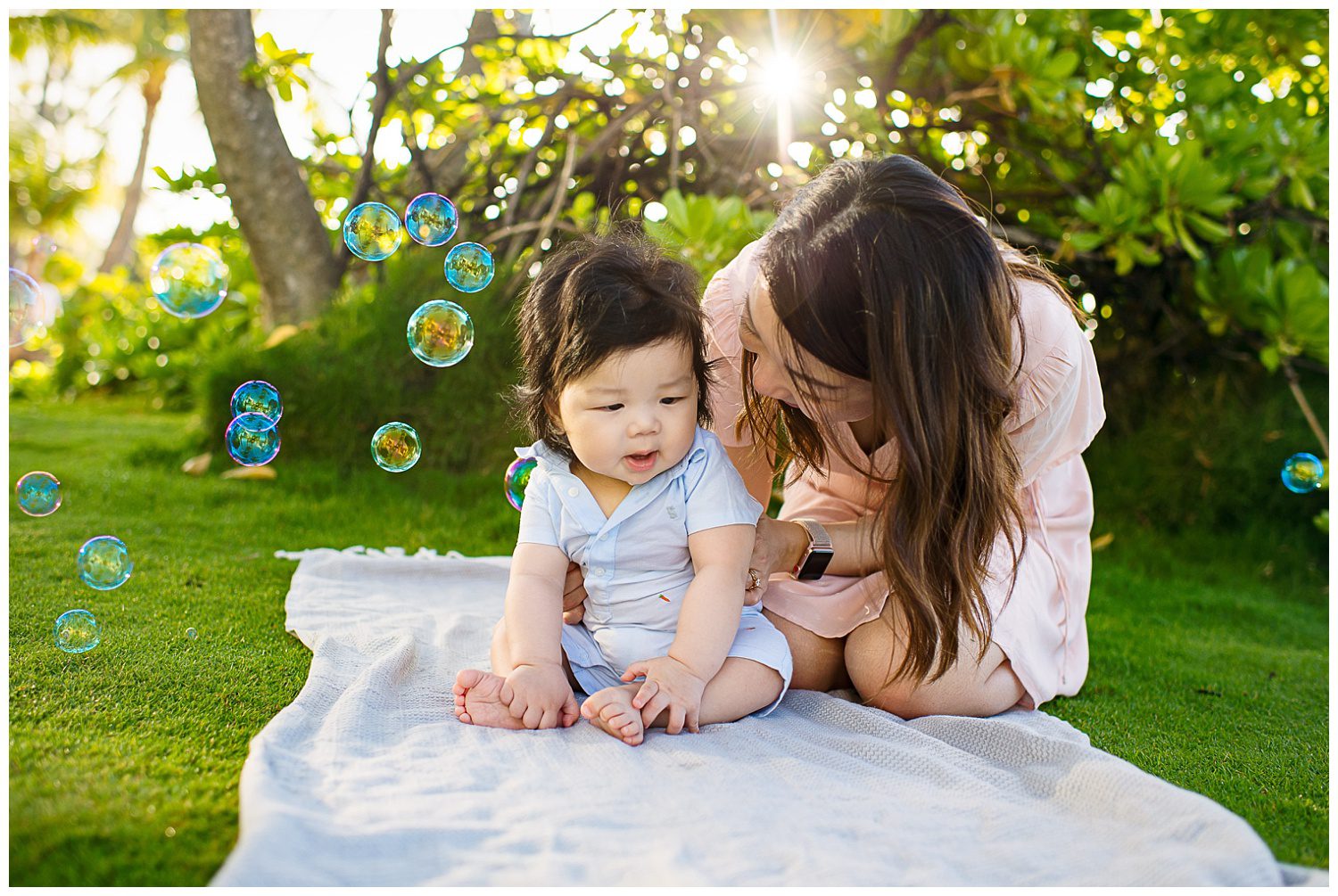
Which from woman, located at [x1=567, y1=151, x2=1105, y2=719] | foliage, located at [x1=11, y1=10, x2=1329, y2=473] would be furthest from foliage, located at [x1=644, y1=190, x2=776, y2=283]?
woman, located at [x1=567, y1=151, x2=1105, y2=719]

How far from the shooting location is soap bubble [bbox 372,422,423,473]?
7.45 feet

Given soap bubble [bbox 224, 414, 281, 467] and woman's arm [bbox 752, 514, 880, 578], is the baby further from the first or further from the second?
soap bubble [bbox 224, 414, 281, 467]

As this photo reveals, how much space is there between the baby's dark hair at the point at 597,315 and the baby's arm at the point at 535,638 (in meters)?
0.21

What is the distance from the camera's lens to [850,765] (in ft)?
5.21

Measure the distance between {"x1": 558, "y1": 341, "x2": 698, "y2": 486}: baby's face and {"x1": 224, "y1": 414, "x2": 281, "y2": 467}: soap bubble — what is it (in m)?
0.91

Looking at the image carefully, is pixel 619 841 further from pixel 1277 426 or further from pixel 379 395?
pixel 1277 426

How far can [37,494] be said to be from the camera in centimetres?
223

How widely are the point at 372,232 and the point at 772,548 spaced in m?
1.18

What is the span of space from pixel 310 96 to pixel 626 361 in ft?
9.33

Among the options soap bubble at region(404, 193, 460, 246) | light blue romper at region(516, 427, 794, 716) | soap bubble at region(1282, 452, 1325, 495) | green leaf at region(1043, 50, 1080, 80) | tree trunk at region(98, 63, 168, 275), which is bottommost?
light blue romper at region(516, 427, 794, 716)

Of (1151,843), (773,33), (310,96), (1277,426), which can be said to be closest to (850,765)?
(1151,843)

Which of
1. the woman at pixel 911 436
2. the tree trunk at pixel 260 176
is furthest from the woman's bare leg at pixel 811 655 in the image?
the tree trunk at pixel 260 176

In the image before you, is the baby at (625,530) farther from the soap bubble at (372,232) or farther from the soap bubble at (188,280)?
the soap bubble at (188,280)

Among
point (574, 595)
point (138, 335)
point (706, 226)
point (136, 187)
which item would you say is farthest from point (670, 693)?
point (136, 187)
